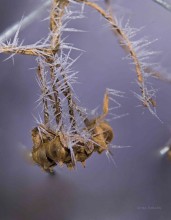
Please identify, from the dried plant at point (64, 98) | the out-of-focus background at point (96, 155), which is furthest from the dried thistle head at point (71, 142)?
the out-of-focus background at point (96, 155)

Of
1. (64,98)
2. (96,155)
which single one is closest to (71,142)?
(64,98)

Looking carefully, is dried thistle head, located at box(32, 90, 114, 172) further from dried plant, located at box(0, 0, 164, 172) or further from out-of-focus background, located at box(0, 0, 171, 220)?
out-of-focus background, located at box(0, 0, 171, 220)

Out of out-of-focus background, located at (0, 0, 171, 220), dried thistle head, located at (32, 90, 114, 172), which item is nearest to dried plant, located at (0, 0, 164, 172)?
dried thistle head, located at (32, 90, 114, 172)

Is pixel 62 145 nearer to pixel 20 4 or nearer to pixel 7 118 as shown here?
pixel 7 118

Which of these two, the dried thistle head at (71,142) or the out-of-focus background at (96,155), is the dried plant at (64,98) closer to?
the dried thistle head at (71,142)

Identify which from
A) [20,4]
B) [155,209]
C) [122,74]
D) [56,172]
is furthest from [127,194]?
[20,4]

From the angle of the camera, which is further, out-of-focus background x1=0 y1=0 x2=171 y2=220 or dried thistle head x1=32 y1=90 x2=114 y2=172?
out-of-focus background x1=0 y1=0 x2=171 y2=220
